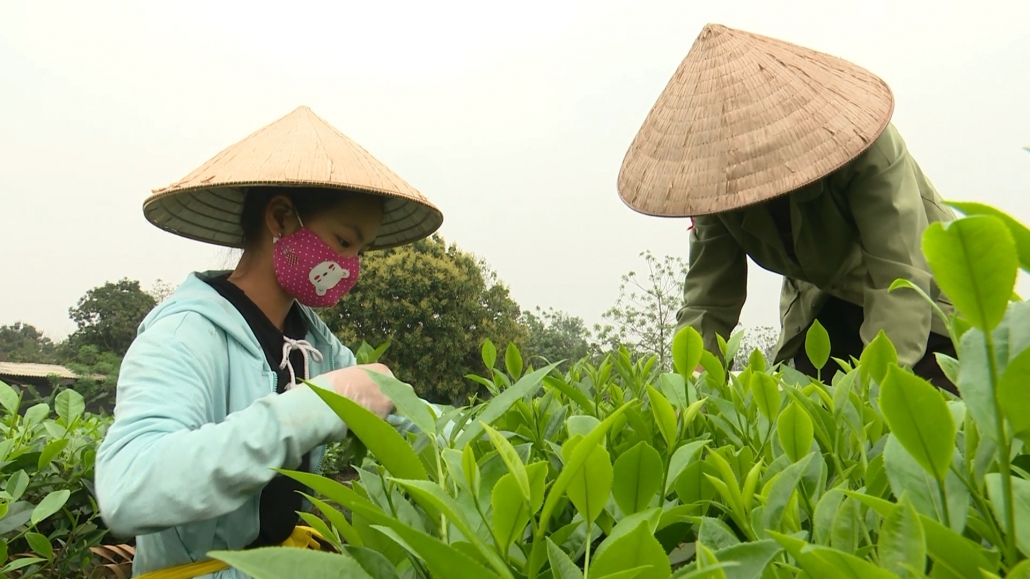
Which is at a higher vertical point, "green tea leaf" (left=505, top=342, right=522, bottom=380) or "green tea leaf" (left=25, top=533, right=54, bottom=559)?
"green tea leaf" (left=505, top=342, right=522, bottom=380)

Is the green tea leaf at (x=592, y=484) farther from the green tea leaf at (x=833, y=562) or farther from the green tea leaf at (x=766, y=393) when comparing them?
the green tea leaf at (x=766, y=393)

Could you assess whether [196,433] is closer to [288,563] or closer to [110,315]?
[288,563]

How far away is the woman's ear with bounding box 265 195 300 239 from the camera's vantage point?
4.99 feet

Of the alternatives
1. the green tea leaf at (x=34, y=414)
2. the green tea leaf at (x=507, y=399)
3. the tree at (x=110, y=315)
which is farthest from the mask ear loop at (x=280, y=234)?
the tree at (x=110, y=315)

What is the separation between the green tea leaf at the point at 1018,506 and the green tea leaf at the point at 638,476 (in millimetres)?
152

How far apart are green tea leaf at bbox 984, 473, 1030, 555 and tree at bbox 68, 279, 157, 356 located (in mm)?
21672

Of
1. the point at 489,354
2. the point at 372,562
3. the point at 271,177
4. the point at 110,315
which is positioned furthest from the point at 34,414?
the point at 110,315

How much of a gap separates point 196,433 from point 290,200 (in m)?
0.67

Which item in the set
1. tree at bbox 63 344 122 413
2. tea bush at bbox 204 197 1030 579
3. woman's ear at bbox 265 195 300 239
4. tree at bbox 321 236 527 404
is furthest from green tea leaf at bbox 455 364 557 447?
tree at bbox 63 344 122 413

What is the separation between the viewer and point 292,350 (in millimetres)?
1545

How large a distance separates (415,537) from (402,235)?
67.9 inches

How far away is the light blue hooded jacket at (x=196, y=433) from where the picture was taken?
958 millimetres

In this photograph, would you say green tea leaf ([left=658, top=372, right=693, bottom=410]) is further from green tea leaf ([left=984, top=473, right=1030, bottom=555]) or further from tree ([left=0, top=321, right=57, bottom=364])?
tree ([left=0, top=321, right=57, bottom=364])

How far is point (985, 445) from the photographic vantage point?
0.31m
